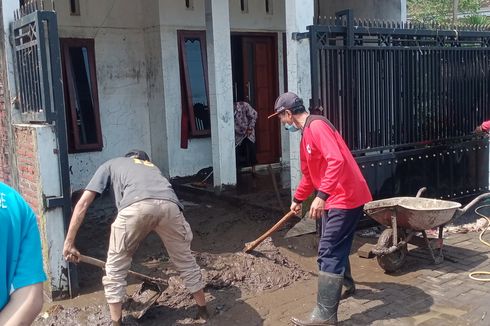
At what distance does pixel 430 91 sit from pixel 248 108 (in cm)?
337

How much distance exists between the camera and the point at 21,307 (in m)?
1.91

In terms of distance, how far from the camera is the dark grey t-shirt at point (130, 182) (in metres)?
4.57

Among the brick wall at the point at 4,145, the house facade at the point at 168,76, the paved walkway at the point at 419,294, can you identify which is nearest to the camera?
the paved walkway at the point at 419,294

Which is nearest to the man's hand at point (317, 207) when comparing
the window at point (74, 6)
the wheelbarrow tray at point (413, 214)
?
the wheelbarrow tray at point (413, 214)

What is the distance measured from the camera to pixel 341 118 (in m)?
7.11

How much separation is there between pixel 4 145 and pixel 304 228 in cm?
354

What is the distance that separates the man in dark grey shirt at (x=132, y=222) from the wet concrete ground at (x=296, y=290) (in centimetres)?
51

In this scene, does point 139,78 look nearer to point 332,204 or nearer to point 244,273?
point 244,273

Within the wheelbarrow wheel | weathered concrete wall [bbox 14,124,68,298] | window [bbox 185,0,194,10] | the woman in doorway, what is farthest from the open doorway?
weathered concrete wall [bbox 14,124,68,298]

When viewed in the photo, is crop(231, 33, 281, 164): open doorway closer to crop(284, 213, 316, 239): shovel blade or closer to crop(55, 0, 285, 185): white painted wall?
crop(55, 0, 285, 185): white painted wall

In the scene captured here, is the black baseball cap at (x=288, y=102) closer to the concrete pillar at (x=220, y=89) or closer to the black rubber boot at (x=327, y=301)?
the black rubber boot at (x=327, y=301)

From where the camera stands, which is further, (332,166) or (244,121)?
(244,121)

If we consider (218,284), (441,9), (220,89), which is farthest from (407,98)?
(441,9)

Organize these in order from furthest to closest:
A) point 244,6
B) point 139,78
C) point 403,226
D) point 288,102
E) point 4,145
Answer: point 244,6
point 139,78
point 4,145
point 403,226
point 288,102
